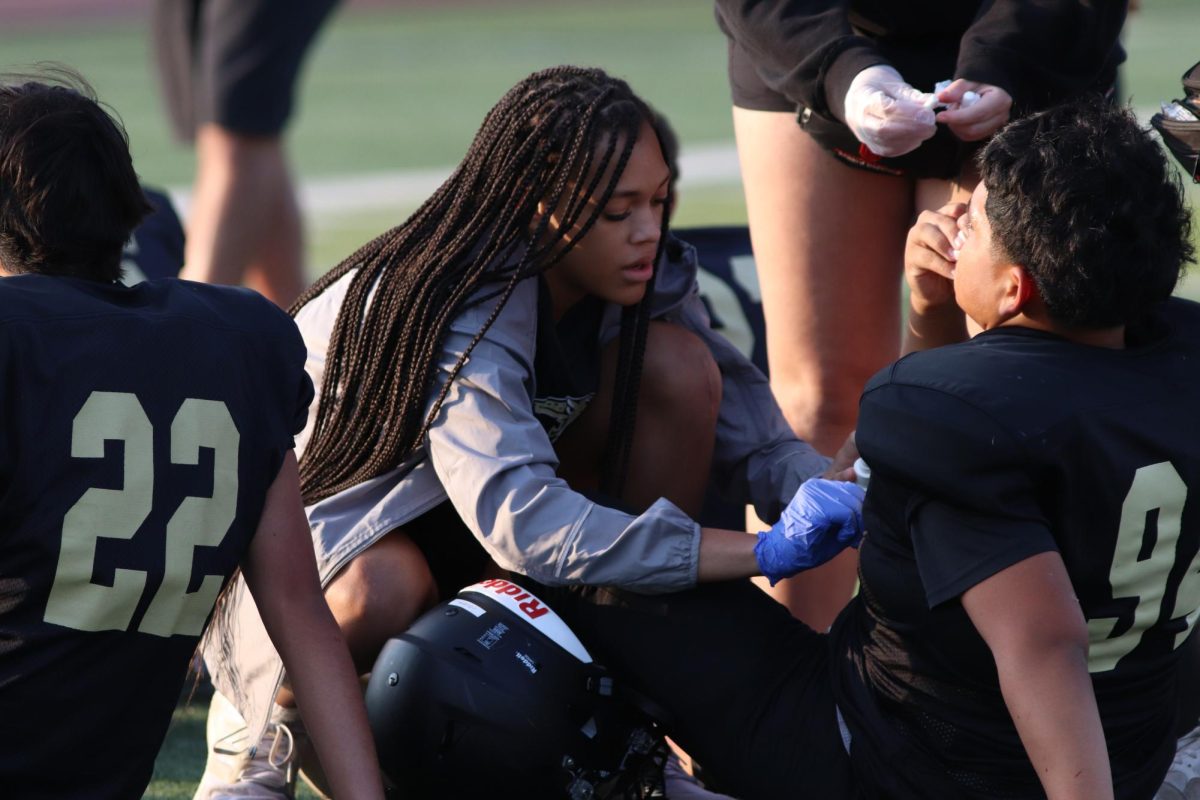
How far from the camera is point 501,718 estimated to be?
7.05 ft

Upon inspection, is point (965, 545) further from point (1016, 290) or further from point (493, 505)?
point (493, 505)

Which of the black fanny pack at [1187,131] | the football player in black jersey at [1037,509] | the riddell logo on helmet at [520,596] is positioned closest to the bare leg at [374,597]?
the riddell logo on helmet at [520,596]

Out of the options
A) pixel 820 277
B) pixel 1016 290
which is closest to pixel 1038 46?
pixel 820 277

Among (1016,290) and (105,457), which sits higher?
(1016,290)

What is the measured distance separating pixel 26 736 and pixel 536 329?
92 centimetres

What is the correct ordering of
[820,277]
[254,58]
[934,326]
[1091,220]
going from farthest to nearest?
[254,58] < [820,277] < [934,326] < [1091,220]

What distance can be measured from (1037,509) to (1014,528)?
42 mm

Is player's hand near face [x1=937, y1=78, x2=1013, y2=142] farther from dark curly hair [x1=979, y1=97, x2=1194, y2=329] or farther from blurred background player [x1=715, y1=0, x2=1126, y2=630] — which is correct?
dark curly hair [x1=979, y1=97, x2=1194, y2=329]

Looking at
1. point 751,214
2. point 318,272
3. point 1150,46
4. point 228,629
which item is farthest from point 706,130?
point 228,629

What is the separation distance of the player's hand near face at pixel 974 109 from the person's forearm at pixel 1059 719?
877mm

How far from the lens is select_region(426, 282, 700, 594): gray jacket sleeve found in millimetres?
2156

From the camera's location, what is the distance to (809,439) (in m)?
2.83

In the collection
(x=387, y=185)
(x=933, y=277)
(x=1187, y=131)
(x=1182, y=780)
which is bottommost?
(x=387, y=185)

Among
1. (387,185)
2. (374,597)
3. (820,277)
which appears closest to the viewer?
(374,597)
